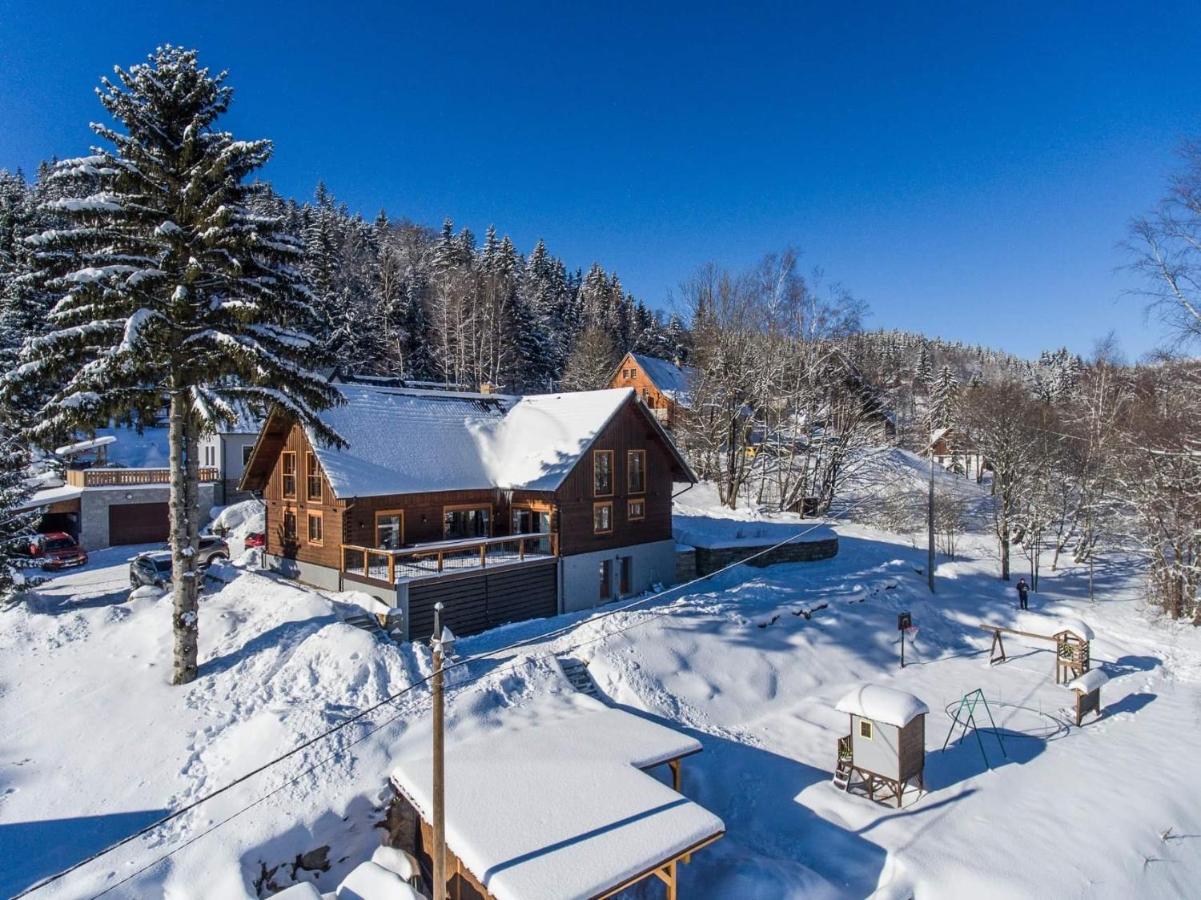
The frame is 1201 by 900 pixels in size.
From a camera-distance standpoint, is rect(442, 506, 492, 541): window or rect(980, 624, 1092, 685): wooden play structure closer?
rect(980, 624, 1092, 685): wooden play structure

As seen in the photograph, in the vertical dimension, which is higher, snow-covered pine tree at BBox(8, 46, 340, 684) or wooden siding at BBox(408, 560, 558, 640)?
snow-covered pine tree at BBox(8, 46, 340, 684)

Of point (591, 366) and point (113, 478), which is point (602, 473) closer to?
point (113, 478)

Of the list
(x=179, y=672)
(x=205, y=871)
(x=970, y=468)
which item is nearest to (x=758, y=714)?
(x=205, y=871)

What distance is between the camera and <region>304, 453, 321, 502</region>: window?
19.9 meters

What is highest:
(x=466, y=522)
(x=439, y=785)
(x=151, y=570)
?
(x=466, y=522)

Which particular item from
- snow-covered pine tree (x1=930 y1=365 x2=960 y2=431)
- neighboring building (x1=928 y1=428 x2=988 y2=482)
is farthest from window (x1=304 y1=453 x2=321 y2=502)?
snow-covered pine tree (x1=930 y1=365 x2=960 y2=431)

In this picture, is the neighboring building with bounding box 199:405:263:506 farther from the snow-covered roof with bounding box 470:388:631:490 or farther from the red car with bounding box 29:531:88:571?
the snow-covered roof with bounding box 470:388:631:490

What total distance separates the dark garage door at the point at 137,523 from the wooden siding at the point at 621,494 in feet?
66.3

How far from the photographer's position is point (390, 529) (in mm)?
19641

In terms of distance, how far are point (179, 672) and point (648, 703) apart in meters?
10.1

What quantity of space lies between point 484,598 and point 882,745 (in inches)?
425

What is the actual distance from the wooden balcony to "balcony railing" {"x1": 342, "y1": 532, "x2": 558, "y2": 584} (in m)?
16.2

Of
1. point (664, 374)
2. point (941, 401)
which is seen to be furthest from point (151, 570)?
point (941, 401)

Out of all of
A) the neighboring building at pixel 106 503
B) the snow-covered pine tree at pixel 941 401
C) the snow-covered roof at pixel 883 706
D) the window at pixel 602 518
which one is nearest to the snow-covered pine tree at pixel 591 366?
the neighboring building at pixel 106 503
